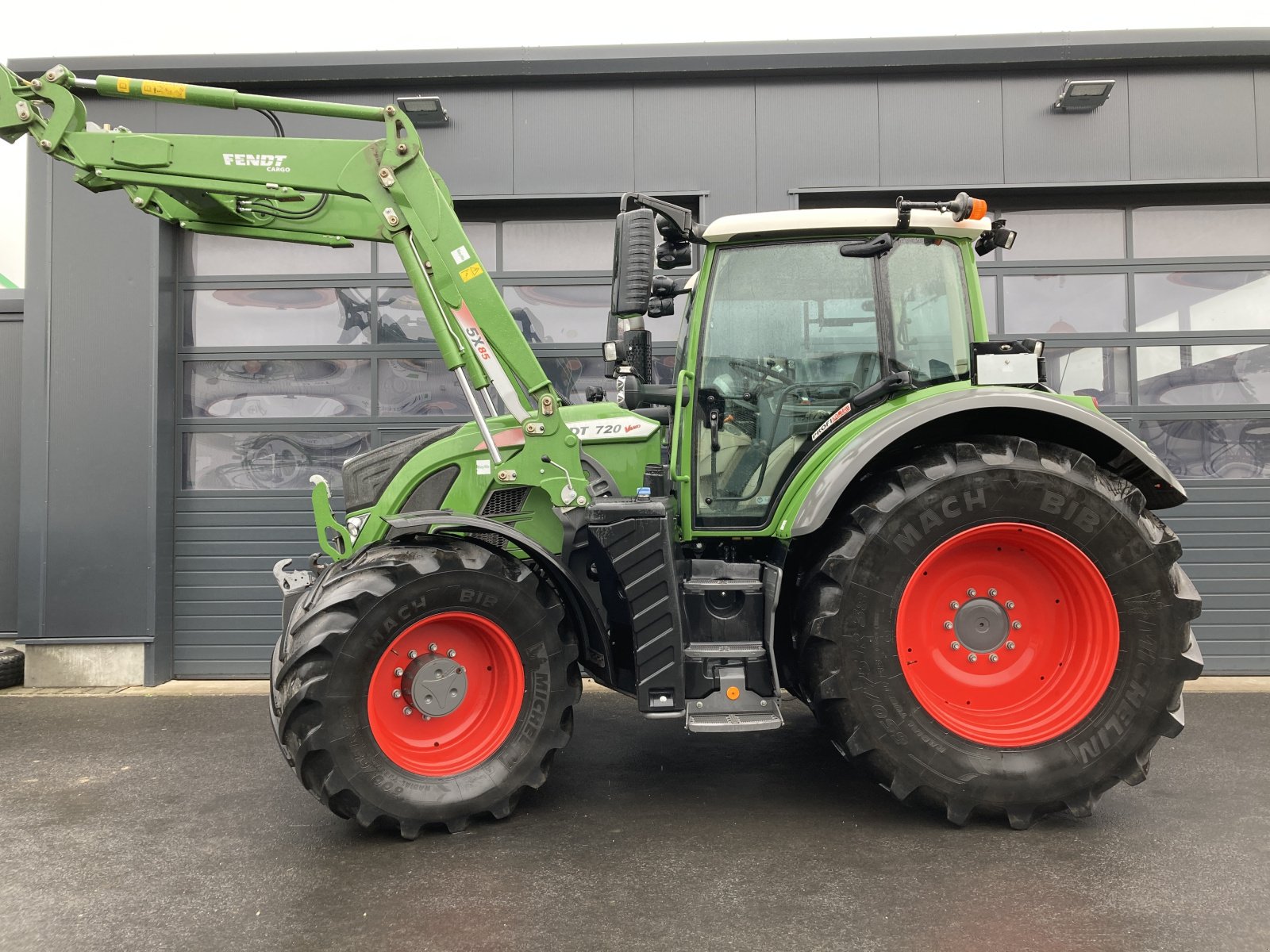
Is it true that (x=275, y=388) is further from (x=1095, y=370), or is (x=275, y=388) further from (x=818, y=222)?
(x=1095, y=370)

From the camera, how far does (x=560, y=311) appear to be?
6129mm

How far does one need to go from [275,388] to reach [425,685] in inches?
152

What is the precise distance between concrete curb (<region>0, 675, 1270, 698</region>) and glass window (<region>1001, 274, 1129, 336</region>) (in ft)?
8.45

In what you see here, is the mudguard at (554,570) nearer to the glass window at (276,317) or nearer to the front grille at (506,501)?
the front grille at (506,501)

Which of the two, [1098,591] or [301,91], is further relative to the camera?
[301,91]

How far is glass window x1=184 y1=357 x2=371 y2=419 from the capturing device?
610cm

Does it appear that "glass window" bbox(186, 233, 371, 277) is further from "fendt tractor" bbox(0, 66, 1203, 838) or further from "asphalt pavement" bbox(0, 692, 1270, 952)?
"asphalt pavement" bbox(0, 692, 1270, 952)

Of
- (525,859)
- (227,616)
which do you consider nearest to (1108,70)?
(525,859)

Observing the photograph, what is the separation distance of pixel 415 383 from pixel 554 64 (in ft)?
8.32

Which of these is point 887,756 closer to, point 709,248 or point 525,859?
point 525,859

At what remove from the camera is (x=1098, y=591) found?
3125 mm

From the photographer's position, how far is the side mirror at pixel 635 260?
294 centimetres

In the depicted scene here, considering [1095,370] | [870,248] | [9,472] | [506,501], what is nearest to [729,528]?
[506,501]

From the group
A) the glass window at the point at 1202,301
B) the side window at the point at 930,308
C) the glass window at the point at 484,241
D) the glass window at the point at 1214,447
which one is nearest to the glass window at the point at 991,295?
the glass window at the point at 1202,301
